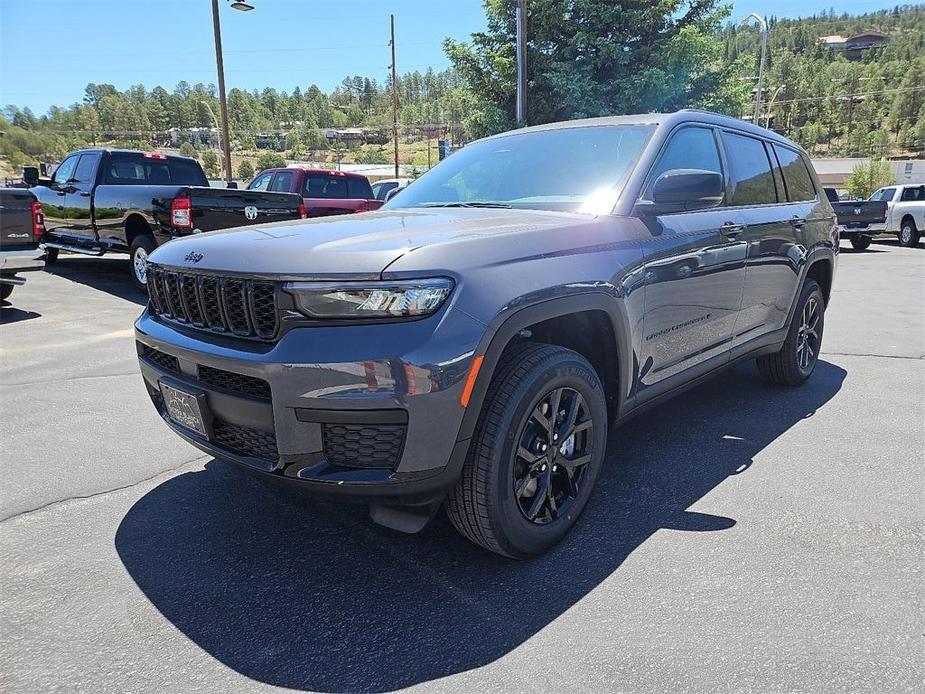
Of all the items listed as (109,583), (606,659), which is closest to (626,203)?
(606,659)

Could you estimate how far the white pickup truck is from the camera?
19984mm

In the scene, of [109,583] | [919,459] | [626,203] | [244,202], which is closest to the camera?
[109,583]

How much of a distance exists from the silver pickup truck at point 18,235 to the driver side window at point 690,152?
23.5 feet

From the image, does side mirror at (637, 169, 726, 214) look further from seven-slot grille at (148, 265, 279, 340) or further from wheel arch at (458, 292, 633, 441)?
seven-slot grille at (148, 265, 279, 340)

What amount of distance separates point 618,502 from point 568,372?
2.98 ft

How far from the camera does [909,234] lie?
20.4 m

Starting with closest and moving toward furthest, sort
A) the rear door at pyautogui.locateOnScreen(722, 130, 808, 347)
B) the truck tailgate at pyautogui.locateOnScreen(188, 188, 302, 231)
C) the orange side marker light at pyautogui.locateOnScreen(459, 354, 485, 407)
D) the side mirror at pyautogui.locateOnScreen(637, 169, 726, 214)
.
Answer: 1. the orange side marker light at pyautogui.locateOnScreen(459, 354, 485, 407)
2. the side mirror at pyautogui.locateOnScreen(637, 169, 726, 214)
3. the rear door at pyautogui.locateOnScreen(722, 130, 808, 347)
4. the truck tailgate at pyautogui.locateOnScreen(188, 188, 302, 231)

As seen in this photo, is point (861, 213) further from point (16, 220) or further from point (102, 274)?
point (16, 220)

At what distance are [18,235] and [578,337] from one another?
715cm

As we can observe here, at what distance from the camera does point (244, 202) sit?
28.2ft

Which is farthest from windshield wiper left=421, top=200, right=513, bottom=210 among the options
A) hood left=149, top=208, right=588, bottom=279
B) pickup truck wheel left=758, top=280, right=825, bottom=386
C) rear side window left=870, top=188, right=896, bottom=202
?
rear side window left=870, top=188, right=896, bottom=202

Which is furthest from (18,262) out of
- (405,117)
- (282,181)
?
(405,117)

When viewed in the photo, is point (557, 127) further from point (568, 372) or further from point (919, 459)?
point (919, 459)

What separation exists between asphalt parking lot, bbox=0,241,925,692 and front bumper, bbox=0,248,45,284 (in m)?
3.95
